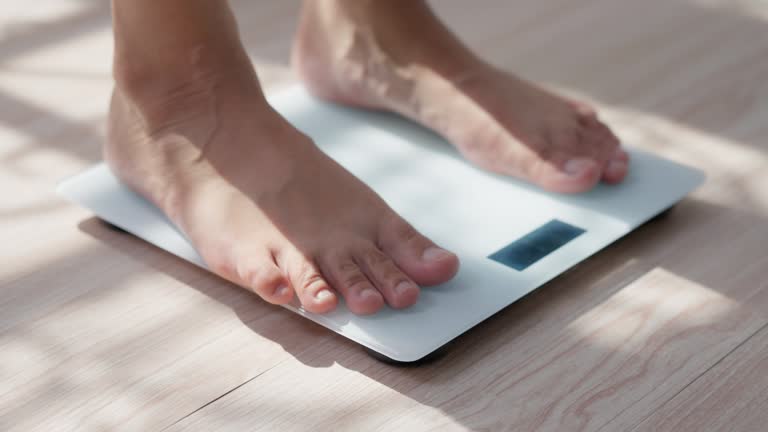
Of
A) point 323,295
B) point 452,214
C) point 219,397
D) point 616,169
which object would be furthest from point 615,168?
point 219,397

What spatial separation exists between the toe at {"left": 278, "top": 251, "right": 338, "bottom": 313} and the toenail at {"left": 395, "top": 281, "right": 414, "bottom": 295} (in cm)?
7

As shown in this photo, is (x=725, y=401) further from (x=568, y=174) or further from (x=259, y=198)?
(x=259, y=198)

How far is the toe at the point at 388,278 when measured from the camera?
1210 millimetres

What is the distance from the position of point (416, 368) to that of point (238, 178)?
0.33 metres

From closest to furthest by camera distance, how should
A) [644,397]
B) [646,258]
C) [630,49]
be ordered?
[644,397] → [646,258] → [630,49]

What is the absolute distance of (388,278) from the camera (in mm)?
1224

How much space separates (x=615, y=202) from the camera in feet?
4.65

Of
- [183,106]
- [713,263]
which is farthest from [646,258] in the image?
Result: [183,106]

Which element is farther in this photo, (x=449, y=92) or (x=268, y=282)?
(x=449, y=92)

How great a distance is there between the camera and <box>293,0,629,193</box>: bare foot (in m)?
1.46

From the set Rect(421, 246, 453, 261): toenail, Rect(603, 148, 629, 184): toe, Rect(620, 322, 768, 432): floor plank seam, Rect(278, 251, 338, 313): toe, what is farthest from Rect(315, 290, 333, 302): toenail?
Rect(603, 148, 629, 184): toe

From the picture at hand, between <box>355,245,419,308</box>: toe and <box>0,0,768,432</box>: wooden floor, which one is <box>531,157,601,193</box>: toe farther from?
<box>355,245,419,308</box>: toe

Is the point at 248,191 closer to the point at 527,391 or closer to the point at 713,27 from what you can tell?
the point at 527,391

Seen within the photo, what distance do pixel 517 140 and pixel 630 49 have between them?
0.53m
